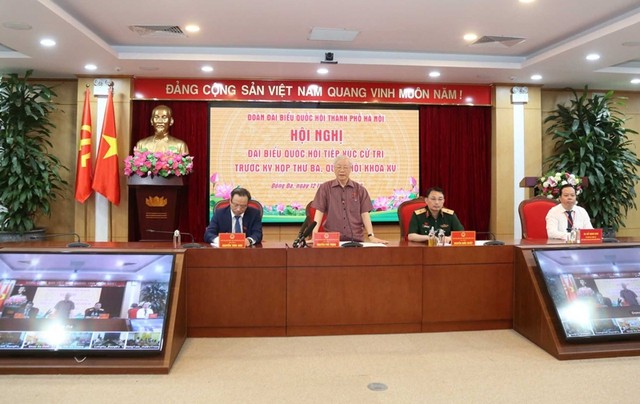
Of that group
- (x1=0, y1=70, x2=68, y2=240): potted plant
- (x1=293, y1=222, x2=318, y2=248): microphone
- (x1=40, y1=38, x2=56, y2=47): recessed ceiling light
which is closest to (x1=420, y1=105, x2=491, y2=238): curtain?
(x1=293, y1=222, x2=318, y2=248): microphone

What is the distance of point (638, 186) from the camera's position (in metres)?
7.04

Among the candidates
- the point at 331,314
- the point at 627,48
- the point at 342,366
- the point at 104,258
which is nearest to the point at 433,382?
the point at 342,366

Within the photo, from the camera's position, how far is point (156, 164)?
551 centimetres

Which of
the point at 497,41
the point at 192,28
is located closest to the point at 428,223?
the point at 497,41

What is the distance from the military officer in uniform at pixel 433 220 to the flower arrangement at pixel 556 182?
220cm

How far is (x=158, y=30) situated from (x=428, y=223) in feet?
10.5

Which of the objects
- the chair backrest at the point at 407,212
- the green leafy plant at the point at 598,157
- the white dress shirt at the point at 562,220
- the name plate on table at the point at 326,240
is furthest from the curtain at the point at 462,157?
the name plate on table at the point at 326,240

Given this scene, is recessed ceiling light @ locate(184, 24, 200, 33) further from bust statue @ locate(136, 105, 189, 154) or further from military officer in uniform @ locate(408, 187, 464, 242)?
military officer in uniform @ locate(408, 187, 464, 242)

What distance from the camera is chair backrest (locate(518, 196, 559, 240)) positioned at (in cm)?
452

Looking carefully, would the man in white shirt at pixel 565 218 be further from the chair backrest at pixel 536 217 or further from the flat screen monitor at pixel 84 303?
the flat screen monitor at pixel 84 303

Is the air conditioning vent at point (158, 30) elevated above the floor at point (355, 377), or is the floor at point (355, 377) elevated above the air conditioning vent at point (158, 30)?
the air conditioning vent at point (158, 30)

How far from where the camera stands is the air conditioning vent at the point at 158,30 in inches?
185

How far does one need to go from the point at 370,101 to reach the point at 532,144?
224cm

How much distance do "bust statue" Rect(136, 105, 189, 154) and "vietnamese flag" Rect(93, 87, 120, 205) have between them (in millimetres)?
320
